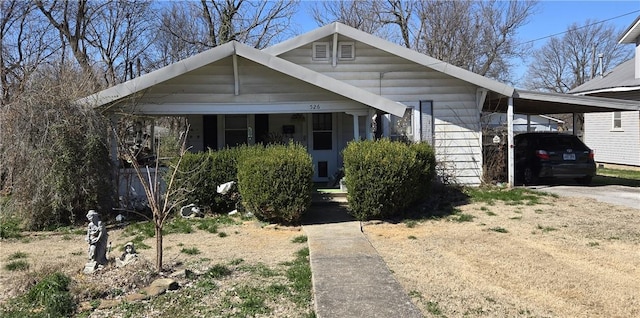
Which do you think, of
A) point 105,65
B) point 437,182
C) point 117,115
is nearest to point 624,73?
point 437,182

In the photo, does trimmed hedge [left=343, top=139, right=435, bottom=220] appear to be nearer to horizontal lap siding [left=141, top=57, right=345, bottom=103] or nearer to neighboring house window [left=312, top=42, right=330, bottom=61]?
horizontal lap siding [left=141, top=57, right=345, bottom=103]

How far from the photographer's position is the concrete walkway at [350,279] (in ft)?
14.7

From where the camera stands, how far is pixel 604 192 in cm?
1238

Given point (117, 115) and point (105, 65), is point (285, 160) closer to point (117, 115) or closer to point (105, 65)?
point (117, 115)

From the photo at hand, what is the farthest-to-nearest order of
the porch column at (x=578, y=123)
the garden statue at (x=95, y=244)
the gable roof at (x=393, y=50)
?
the porch column at (x=578, y=123) < the gable roof at (x=393, y=50) < the garden statue at (x=95, y=244)

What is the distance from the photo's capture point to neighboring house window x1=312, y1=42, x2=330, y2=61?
41.9 feet

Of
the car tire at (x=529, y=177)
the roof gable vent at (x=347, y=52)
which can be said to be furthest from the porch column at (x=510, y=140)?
the roof gable vent at (x=347, y=52)

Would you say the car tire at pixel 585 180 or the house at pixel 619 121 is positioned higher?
the house at pixel 619 121

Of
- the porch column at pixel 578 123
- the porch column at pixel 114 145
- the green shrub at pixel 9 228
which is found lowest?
the green shrub at pixel 9 228

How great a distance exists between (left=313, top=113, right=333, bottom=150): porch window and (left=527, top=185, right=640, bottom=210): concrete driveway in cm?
543

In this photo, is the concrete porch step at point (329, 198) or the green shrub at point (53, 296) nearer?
the green shrub at point (53, 296)

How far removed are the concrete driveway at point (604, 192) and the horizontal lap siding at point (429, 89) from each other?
6.66 feet

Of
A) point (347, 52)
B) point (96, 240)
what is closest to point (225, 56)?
point (347, 52)

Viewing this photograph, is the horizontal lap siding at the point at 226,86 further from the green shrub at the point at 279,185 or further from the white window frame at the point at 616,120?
the white window frame at the point at 616,120
